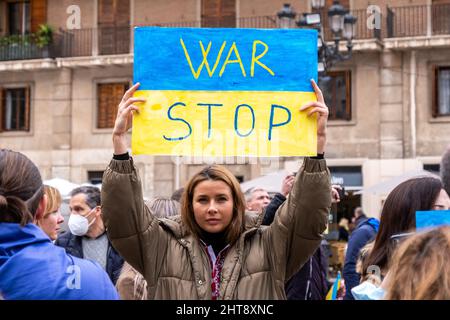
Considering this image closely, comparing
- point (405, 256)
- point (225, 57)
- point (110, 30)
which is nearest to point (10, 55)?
point (110, 30)

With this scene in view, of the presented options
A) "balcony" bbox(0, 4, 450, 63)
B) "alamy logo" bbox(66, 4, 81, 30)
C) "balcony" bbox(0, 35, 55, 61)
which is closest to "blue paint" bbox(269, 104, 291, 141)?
"balcony" bbox(0, 4, 450, 63)

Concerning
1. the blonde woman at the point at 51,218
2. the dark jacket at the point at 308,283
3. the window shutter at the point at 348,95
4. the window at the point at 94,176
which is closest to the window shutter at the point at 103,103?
the window at the point at 94,176

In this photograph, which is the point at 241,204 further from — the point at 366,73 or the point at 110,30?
the point at 110,30

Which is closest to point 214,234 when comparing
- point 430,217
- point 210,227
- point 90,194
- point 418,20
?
point 210,227

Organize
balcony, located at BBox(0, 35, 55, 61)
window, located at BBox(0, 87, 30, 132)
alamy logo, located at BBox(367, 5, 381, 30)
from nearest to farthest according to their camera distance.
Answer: alamy logo, located at BBox(367, 5, 381, 30)
balcony, located at BBox(0, 35, 55, 61)
window, located at BBox(0, 87, 30, 132)

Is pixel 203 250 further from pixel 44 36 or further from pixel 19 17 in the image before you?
pixel 19 17

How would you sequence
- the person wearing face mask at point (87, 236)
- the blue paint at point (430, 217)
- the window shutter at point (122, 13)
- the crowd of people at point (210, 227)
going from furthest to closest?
the window shutter at point (122, 13) < the person wearing face mask at point (87, 236) < the blue paint at point (430, 217) < the crowd of people at point (210, 227)

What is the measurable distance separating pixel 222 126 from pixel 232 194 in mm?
303

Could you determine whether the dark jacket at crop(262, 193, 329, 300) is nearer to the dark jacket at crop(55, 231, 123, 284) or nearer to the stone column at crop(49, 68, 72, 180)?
the dark jacket at crop(55, 231, 123, 284)

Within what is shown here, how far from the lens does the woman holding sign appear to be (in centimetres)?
337

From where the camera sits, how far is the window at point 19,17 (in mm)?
25203

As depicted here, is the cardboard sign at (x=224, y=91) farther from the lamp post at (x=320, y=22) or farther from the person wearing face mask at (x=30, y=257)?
the lamp post at (x=320, y=22)

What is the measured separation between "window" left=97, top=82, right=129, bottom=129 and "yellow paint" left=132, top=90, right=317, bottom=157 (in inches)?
796

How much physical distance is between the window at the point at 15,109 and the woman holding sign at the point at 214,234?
854 inches
